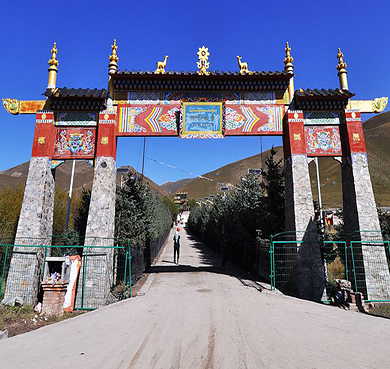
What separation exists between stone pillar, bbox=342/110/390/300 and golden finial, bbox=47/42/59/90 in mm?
11691

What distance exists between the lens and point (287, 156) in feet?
35.9

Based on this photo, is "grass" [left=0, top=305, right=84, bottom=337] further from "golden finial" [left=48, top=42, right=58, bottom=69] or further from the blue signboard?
"golden finial" [left=48, top=42, right=58, bottom=69]

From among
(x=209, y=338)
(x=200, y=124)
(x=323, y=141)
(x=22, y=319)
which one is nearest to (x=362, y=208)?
(x=323, y=141)

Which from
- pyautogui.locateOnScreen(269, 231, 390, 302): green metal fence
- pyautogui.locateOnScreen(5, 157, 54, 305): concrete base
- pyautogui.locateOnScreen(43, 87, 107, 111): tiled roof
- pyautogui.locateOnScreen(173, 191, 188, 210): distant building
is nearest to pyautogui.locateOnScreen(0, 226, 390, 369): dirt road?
pyautogui.locateOnScreen(269, 231, 390, 302): green metal fence

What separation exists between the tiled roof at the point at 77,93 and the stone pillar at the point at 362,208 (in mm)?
9668

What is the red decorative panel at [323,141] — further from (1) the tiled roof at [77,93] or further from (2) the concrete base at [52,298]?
(2) the concrete base at [52,298]

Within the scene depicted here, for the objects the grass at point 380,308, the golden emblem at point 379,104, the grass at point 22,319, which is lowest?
the grass at point 380,308

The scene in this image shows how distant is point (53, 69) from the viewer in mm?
10977

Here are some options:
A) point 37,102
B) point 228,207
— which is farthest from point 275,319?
point 228,207

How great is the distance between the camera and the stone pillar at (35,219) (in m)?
8.97

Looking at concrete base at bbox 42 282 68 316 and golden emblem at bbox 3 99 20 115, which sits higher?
golden emblem at bbox 3 99 20 115

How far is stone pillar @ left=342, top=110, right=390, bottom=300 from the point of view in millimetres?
9375

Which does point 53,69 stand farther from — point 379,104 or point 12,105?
point 379,104

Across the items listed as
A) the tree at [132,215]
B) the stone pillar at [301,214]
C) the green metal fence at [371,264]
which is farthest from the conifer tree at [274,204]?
the tree at [132,215]
